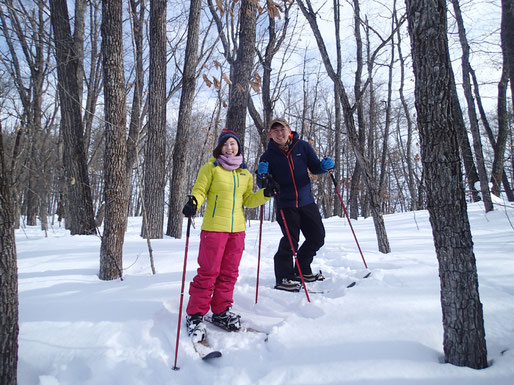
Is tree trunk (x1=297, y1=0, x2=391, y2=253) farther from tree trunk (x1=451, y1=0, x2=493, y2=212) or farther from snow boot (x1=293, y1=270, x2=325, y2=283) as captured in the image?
tree trunk (x1=451, y1=0, x2=493, y2=212)

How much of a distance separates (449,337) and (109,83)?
4.31 meters

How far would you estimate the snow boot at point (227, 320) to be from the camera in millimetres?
2523

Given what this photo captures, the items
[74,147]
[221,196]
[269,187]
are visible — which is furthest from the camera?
[74,147]

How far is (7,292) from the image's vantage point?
5.87 feet

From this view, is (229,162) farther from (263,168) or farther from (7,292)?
(7,292)

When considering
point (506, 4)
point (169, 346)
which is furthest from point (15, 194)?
point (506, 4)

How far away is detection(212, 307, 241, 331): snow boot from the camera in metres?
2.52

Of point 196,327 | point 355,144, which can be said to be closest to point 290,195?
point 196,327

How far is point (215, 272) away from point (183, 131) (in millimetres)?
5444

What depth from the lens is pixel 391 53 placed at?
40.7 feet

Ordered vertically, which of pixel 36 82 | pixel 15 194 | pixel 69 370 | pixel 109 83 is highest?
pixel 36 82

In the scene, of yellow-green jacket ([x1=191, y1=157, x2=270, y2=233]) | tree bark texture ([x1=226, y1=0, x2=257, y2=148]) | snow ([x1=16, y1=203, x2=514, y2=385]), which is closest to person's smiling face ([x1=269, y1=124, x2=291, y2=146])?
yellow-green jacket ([x1=191, y1=157, x2=270, y2=233])

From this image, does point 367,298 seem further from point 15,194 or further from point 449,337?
point 15,194

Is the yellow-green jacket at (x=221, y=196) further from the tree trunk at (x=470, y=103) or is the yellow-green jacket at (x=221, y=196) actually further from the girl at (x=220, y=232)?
the tree trunk at (x=470, y=103)
